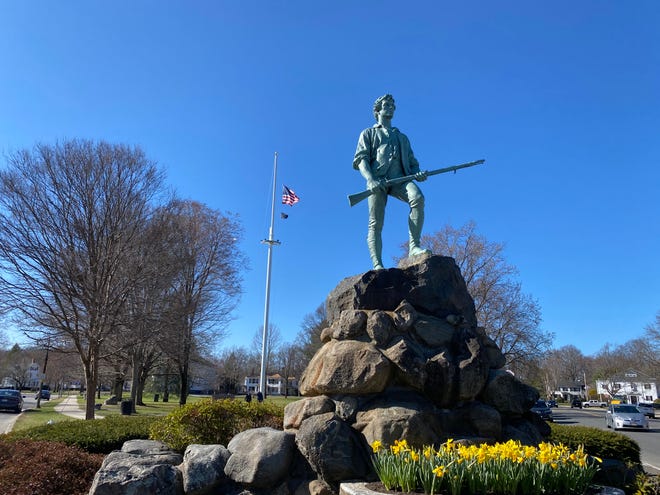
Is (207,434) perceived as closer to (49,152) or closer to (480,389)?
(480,389)

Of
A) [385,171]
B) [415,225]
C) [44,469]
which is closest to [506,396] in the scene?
[415,225]

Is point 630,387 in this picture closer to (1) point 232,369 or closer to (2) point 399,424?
(1) point 232,369

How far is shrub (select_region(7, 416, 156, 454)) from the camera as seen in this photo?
8797 mm

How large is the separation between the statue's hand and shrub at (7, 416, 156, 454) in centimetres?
616

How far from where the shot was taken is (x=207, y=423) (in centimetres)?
773

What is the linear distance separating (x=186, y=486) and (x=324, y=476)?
150cm

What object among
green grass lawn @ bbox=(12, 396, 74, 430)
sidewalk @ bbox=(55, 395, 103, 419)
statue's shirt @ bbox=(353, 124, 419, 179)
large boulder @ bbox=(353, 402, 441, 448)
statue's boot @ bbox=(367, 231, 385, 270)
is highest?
statue's shirt @ bbox=(353, 124, 419, 179)

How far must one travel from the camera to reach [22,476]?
6.22 metres

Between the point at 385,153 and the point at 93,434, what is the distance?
7.16m

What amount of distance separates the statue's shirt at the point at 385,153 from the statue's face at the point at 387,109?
0.68ft

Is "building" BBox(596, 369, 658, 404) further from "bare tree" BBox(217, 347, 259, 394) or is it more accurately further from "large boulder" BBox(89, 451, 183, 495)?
"large boulder" BBox(89, 451, 183, 495)

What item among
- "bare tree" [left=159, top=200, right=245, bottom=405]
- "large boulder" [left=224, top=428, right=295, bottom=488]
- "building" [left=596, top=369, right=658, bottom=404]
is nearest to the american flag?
"bare tree" [left=159, top=200, right=245, bottom=405]

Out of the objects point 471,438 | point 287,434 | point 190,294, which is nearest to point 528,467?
point 471,438

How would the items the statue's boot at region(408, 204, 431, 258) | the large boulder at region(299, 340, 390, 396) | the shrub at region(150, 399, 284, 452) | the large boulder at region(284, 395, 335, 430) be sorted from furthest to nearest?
the statue's boot at region(408, 204, 431, 258), the shrub at region(150, 399, 284, 452), the large boulder at region(284, 395, 335, 430), the large boulder at region(299, 340, 390, 396)
